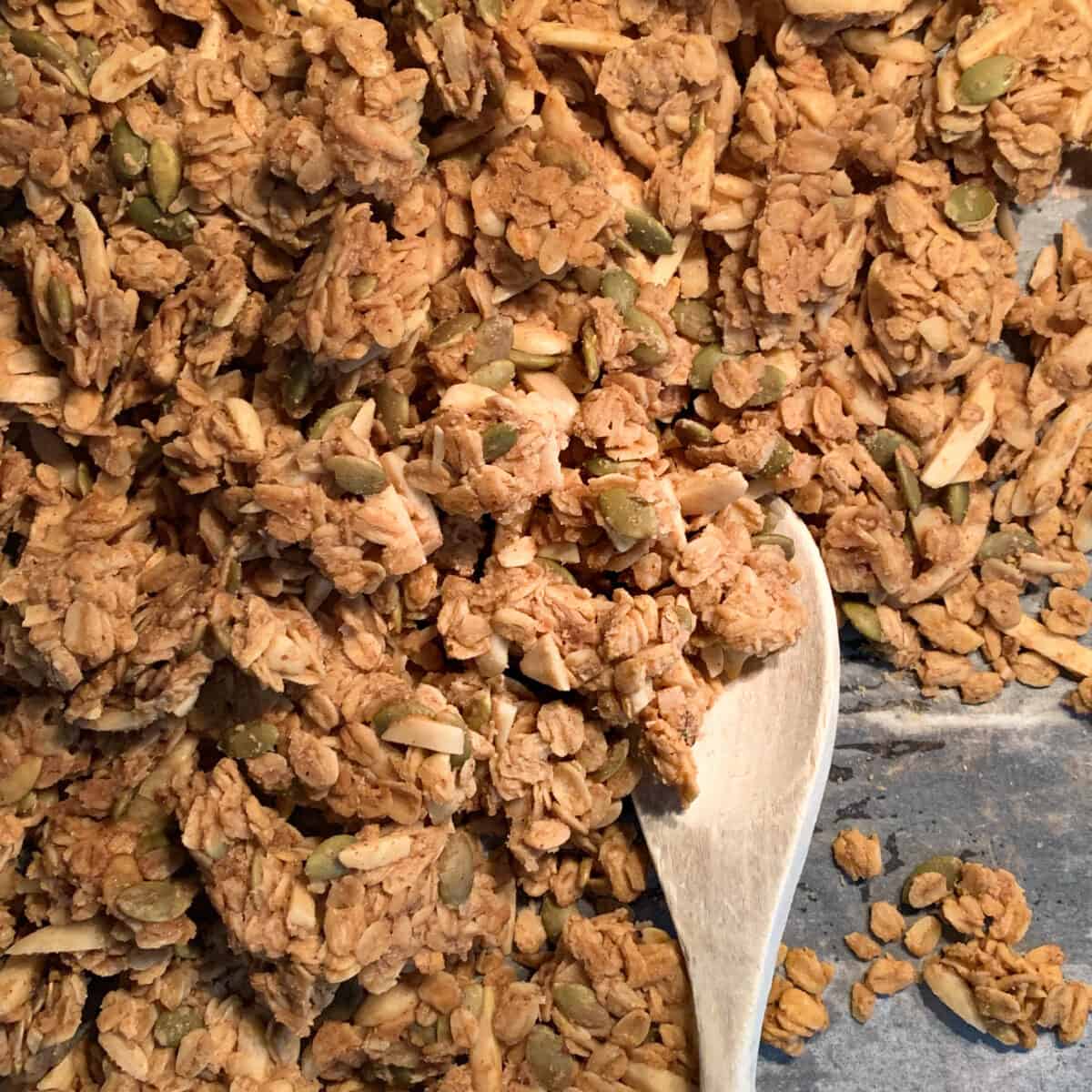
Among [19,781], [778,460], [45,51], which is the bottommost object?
[19,781]

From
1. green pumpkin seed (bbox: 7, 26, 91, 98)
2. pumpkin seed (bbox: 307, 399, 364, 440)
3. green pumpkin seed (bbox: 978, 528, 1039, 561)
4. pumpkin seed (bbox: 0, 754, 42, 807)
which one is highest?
green pumpkin seed (bbox: 7, 26, 91, 98)

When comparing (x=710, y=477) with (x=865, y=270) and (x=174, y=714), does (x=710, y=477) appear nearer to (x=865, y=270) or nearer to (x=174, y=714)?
(x=865, y=270)

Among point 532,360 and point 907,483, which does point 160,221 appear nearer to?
point 532,360

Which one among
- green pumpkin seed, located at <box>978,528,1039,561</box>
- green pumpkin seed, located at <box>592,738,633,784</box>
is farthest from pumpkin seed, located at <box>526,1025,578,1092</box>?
green pumpkin seed, located at <box>978,528,1039,561</box>

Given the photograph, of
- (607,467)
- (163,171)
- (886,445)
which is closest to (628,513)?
(607,467)

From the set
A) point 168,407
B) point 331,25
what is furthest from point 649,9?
point 168,407

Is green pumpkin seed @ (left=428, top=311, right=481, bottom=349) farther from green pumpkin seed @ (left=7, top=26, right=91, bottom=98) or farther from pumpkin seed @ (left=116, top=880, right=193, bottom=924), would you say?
pumpkin seed @ (left=116, top=880, right=193, bottom=924)
